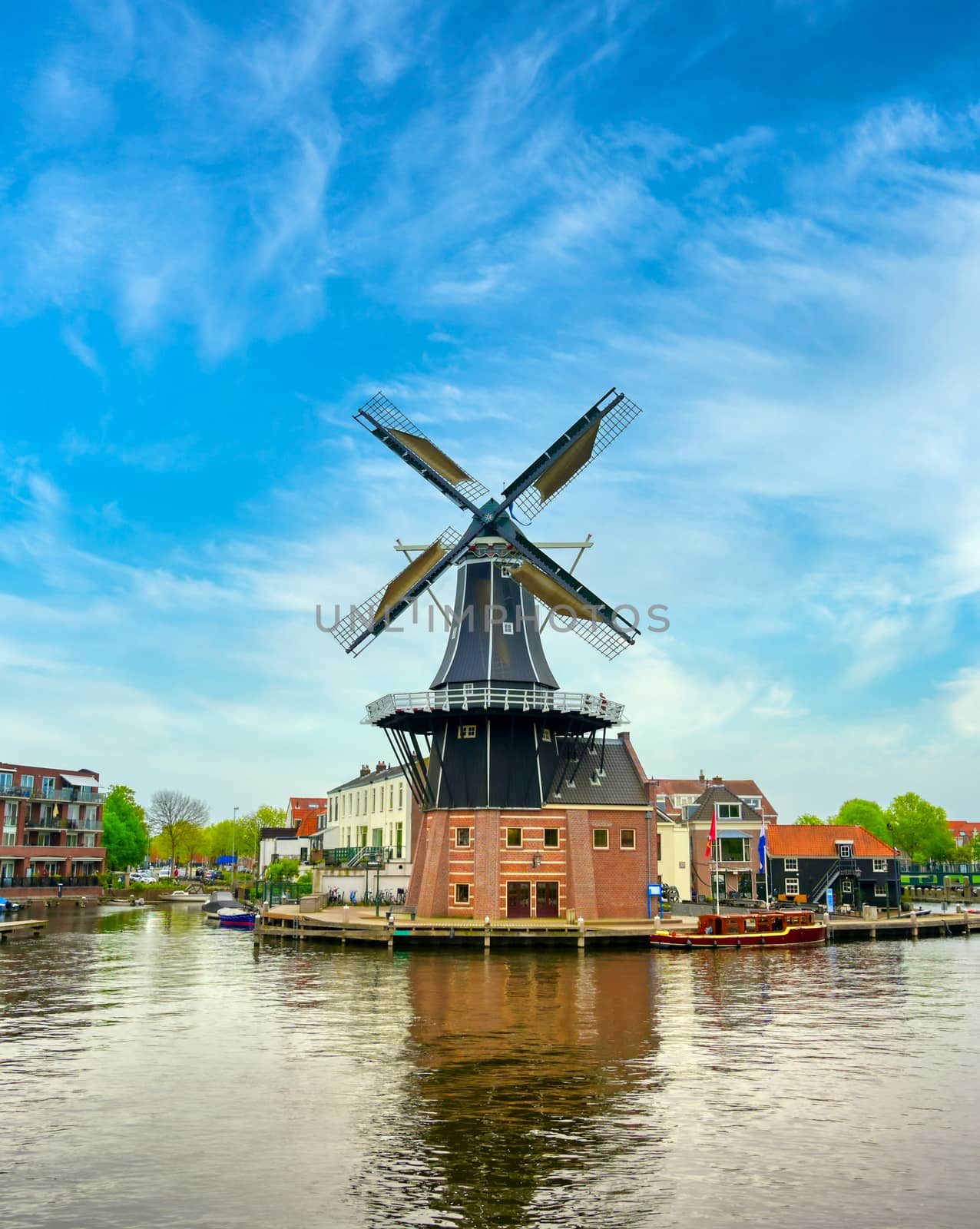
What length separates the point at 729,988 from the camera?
3872 centimetres

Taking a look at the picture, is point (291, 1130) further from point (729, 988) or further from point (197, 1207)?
point (729, 988)

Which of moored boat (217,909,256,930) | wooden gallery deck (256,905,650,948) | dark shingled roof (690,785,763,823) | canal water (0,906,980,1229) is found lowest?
moored boat (217,909,256,930)

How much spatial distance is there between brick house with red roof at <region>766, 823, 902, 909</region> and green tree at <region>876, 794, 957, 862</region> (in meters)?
58.7

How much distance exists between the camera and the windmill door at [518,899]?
56688 millimetres

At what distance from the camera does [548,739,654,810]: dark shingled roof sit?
5900cm

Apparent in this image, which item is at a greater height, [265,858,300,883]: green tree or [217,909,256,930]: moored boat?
[265,858,300,883]: green tree

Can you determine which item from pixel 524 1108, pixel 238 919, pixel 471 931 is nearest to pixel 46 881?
pixel 238 919

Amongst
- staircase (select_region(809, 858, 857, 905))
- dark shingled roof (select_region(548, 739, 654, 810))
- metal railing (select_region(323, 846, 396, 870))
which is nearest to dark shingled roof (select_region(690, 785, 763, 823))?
staircase (select_region(809, 858, 857, 905))

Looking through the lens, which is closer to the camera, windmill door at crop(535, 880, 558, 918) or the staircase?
windmill door at crop(535, 880, 558, 918)

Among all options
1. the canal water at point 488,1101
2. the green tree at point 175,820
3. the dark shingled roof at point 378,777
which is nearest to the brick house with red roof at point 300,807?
the green tree at point 175,820

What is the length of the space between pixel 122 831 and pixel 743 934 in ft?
288

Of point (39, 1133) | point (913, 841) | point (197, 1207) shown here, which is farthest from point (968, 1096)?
point (913, 841)

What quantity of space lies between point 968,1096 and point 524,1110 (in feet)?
31.8

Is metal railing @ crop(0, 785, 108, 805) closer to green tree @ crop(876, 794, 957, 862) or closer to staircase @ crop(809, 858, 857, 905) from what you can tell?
staircase @ crop(809, 858, 857, 905)
